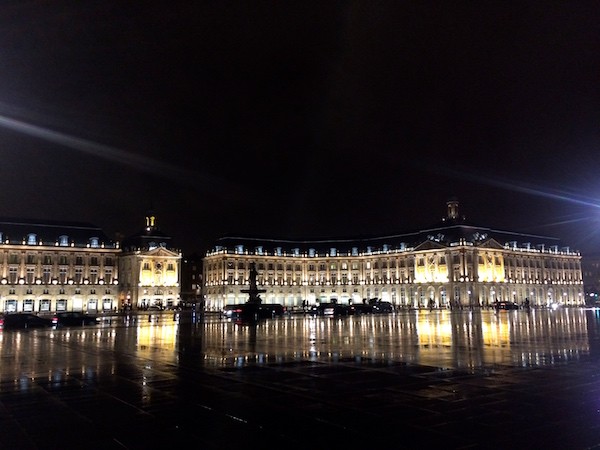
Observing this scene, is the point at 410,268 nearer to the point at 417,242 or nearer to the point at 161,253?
the point at 417,242

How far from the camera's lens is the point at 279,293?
15175 centimetres

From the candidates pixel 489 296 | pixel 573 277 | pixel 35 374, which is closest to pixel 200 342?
pixel 35 374

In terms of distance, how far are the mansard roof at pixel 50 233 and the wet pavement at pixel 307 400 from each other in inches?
4423

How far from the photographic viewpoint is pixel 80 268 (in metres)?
128

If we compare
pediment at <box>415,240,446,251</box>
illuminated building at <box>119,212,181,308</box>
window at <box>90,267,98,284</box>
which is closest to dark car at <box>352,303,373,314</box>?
pediment at <box>415,240,446,251</box>

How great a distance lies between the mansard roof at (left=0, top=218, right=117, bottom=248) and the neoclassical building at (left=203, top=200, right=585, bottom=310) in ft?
106

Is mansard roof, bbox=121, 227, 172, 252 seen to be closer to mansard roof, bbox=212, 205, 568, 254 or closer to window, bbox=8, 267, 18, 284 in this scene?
mansard roof, bbox=212, 205, 568, 254

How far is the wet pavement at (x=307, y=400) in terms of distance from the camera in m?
8.47

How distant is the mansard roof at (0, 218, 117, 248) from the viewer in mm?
120250

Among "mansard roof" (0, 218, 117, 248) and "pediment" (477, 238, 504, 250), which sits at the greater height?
"mansard roof" (0, 218, 117, 248)

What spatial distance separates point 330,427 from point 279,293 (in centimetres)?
14362

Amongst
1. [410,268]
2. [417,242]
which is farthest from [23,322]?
[417,242]

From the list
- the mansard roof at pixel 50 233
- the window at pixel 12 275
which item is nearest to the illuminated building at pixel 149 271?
the mansard roof at pixel 50 233

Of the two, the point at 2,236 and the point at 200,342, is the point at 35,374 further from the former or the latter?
the point at 2,236
